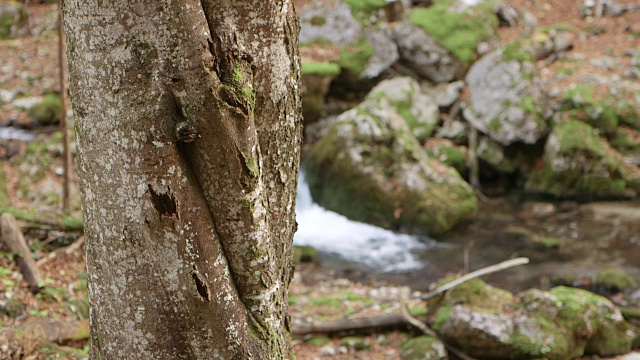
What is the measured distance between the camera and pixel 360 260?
9570 millimetres

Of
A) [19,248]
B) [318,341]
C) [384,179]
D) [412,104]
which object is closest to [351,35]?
[412,104]

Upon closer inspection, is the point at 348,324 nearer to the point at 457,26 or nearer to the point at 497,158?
the point at 497,158

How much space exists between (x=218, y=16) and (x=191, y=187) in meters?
0.66

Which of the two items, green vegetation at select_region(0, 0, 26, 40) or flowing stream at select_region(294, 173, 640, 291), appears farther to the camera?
green vegetation at select_region(0, 0, 26, 40)

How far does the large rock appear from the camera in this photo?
1234 centimetres

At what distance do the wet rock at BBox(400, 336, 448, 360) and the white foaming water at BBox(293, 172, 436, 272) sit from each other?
12.0 feet

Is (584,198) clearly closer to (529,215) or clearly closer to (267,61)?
(529,215)

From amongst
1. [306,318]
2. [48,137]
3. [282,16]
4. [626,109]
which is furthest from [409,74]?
[282,16]

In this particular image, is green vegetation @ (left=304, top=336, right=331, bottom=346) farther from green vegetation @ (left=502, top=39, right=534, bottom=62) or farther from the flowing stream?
green vegetation @ (left=502, top=39, right=534, bottom=62)

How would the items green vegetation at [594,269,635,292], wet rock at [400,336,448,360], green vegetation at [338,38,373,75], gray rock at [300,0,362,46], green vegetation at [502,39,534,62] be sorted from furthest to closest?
1. gray rock at [300,0,362,46]
2. green vegetation at [338,38,373,75]
3. green vegetation at [502,39,534,62]
4. green vegetation at [594,269,635,292]
5. wet rock at [400,336,448,360]

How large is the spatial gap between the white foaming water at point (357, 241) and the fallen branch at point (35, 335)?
6.01 m

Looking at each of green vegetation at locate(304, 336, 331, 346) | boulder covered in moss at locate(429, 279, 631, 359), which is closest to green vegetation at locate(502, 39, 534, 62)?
boulder covered in moss at locate(429, 279, 631, 359)

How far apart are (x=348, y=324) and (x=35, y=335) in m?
3.08

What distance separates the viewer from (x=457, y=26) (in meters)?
14.9
